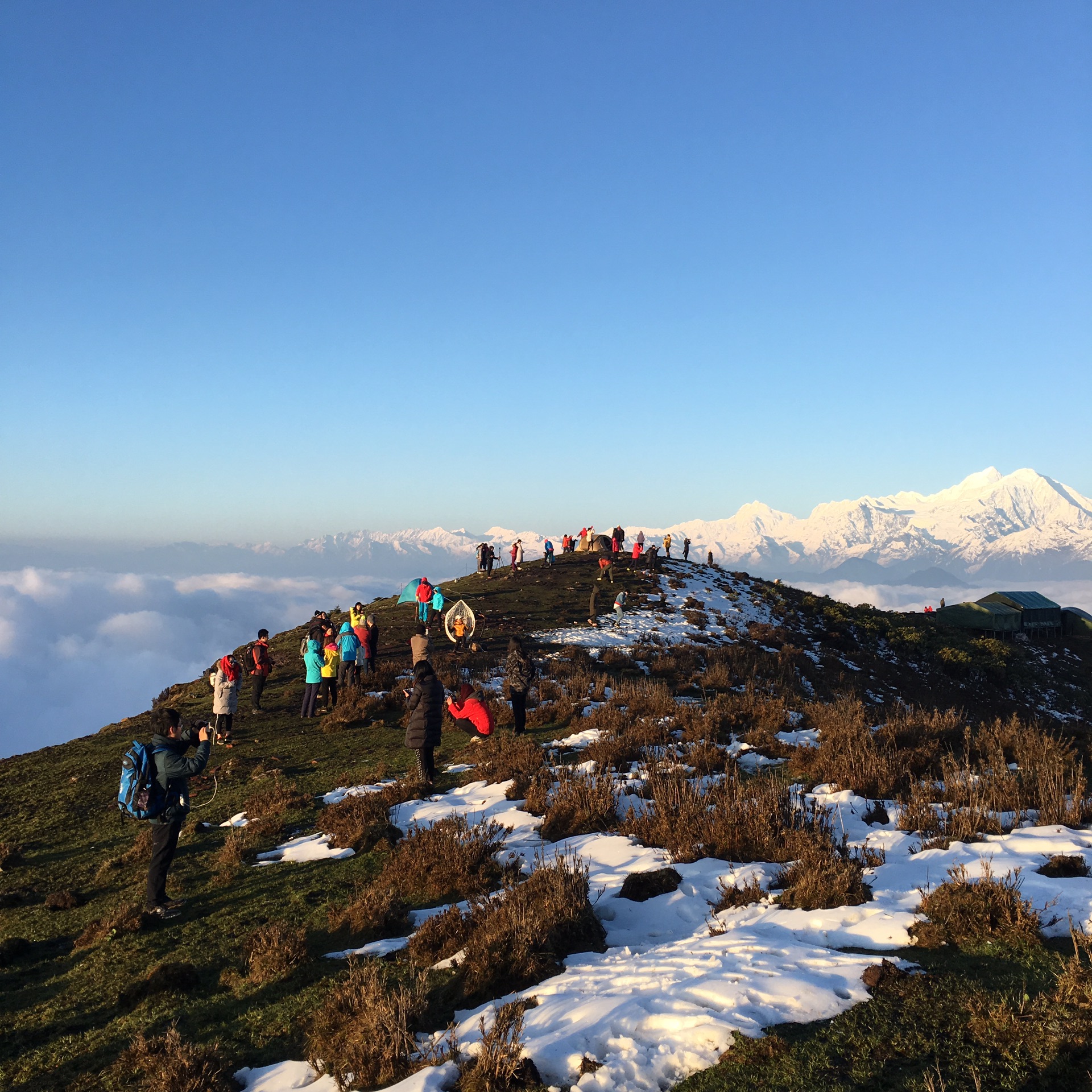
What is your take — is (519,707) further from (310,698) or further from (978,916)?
(978,916)

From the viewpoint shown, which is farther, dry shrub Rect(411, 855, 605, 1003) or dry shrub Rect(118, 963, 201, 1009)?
dry shrub Rect(118, 963, 201, 1009)

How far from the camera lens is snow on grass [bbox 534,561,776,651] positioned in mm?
26297

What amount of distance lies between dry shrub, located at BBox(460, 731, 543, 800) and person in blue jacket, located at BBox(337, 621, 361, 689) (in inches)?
261

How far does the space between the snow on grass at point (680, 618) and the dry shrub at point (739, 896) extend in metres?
18.1

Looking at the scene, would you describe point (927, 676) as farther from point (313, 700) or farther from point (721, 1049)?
point (721, 1049)

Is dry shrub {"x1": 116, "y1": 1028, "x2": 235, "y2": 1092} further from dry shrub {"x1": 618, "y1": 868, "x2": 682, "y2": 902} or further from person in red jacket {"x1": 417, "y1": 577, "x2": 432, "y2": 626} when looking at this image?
person in red jacket {"x1": 417, "y1": 577, "x2": 432, "y2": 626}

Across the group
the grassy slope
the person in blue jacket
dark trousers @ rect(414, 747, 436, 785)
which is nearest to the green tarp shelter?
the grassy slope

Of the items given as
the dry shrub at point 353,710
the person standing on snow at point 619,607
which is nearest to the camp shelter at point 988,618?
the person standing on snow at point 619,607

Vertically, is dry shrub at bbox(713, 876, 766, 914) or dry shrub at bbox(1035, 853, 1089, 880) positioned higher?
dry shrub at bbox(1035, 853, 1089, 880)

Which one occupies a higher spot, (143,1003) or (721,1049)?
(721,1049)

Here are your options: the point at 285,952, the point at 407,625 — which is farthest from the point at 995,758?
the point at 407,625

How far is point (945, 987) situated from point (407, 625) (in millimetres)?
25370

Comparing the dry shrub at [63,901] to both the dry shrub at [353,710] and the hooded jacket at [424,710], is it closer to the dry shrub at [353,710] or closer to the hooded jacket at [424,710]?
the hooded jacket at [424,710]

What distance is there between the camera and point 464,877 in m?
7.06
